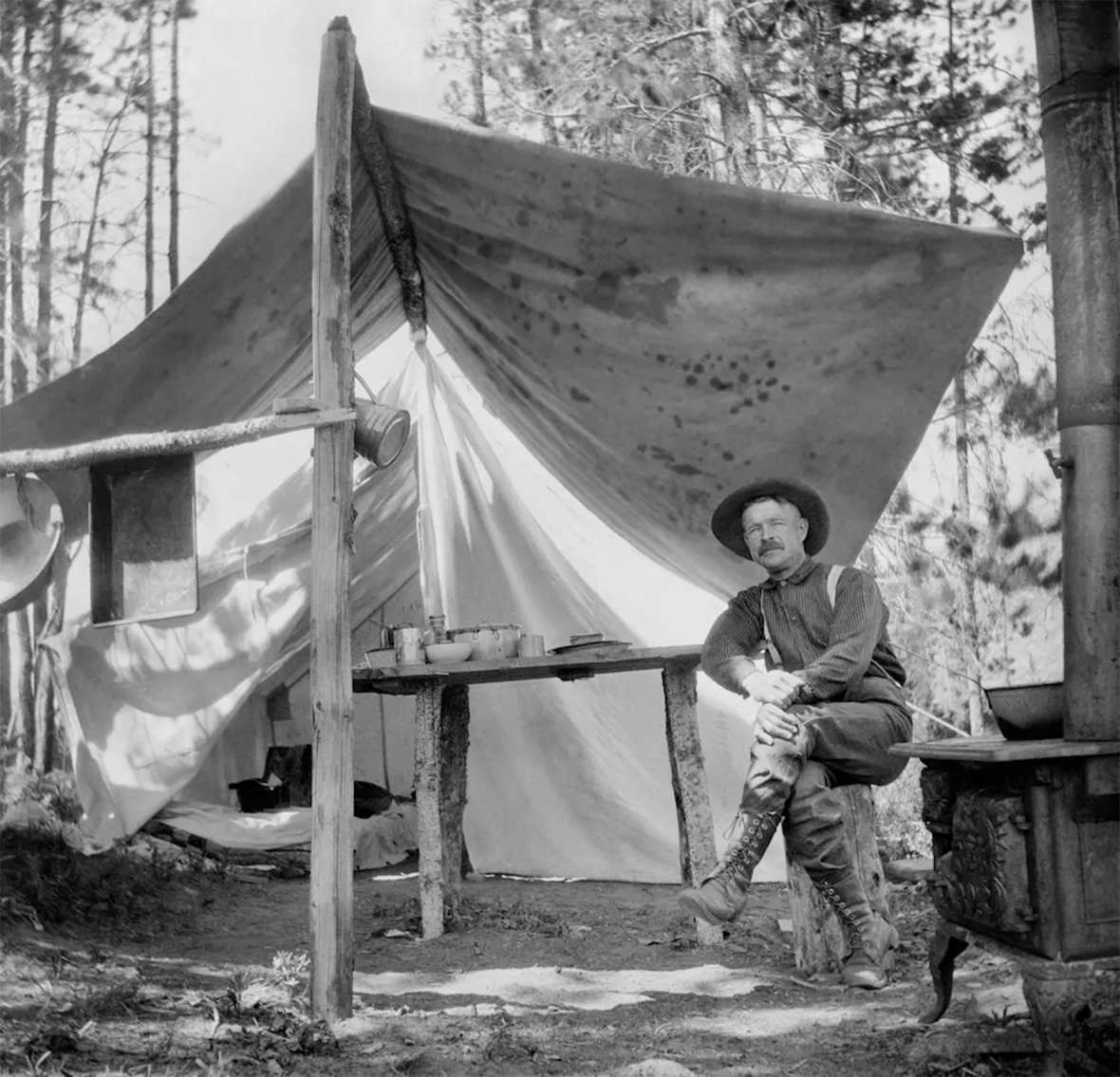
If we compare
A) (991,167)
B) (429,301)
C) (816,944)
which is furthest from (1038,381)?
(816,944)

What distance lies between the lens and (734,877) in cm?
339

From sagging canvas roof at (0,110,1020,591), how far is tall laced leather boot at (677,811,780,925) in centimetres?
146

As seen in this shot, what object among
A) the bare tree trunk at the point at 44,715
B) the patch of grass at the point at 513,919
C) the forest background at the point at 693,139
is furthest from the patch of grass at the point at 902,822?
the bare tree trunk at the point at 44,715

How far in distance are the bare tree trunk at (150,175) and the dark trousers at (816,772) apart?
5.00 m

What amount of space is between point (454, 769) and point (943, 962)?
2.98 metres

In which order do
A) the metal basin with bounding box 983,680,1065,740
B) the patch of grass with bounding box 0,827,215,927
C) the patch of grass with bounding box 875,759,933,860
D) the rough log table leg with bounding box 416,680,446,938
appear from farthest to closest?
the patch of grass with bounding box 875,759,933,860 < the rough log table leg with bounding box 416,680,446,938 < the patch of grass with bounding box 0,827,215,927 < the metal basin with bounding box 983,680,1065,740

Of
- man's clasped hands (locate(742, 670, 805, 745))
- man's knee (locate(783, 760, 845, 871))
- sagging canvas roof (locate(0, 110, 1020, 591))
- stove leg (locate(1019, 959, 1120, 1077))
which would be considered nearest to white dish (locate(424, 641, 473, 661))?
sagging canvas roof (locate(0, 110, 1020, 591))

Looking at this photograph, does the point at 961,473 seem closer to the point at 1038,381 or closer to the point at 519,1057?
the point at 1038,381

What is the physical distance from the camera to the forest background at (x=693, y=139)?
794 cm

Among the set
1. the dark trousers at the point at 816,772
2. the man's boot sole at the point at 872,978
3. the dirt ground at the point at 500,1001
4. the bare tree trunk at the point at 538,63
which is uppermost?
the bare tree trunk at the point at 538,63

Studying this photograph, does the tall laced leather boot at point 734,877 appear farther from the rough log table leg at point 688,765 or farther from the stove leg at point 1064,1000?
the rough log table leg at point 688,765

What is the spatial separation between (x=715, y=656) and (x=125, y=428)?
86.4 inches

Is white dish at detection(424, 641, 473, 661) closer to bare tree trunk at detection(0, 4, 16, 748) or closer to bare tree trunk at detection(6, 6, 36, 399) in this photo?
bare tree trunk at detection(0, 4, 16, 748)

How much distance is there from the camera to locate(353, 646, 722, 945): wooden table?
4828 mm
